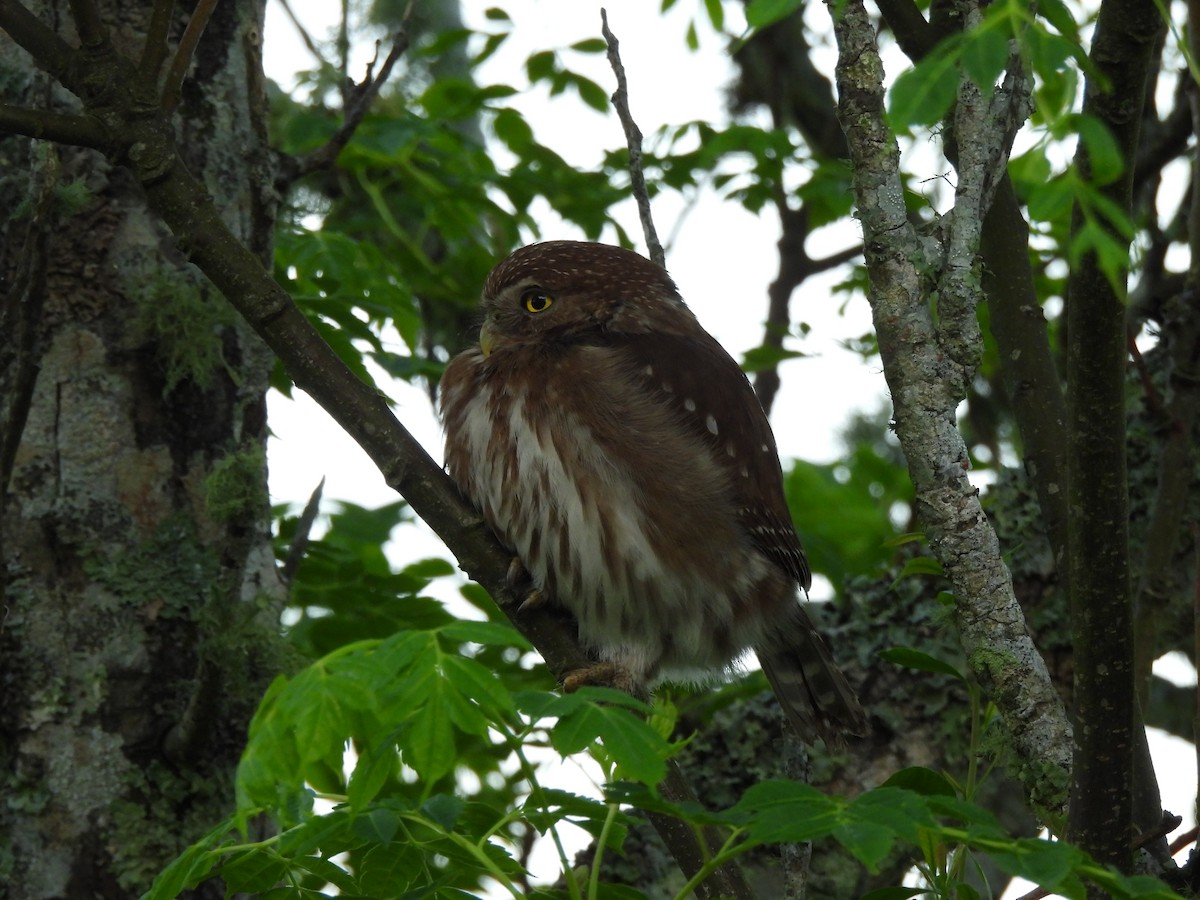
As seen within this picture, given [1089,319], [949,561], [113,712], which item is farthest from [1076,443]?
[113,712]

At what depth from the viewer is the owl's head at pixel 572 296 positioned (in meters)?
3.69

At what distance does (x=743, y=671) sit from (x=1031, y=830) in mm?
941

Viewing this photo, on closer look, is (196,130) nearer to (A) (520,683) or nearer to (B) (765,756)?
(A) (520,683)

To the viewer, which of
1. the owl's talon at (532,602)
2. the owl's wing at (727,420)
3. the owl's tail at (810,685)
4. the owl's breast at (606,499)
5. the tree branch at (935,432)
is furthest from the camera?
the owl's tail at (810,685)

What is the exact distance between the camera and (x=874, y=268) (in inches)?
90.9

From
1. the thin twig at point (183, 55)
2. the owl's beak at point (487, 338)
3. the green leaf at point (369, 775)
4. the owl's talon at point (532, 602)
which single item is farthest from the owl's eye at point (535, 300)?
the green leaf at point (369, 775)

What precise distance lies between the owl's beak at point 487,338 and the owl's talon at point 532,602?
73 centimetres

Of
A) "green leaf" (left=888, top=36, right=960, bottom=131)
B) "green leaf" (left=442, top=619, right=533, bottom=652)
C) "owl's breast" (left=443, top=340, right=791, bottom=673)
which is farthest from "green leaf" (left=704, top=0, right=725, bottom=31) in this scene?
"owl's breast" (left=443, top=340, right=791, bottom=673)

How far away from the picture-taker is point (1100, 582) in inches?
77.7

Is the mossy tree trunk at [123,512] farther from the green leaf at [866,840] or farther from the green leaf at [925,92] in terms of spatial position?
the green leaf at [925,92]

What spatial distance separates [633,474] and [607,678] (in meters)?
0.51

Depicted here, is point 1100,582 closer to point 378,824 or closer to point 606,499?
point 378,824

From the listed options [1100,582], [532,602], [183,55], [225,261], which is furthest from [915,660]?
[183,55]

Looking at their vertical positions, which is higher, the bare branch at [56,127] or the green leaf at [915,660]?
the bare branch at [56,127]
